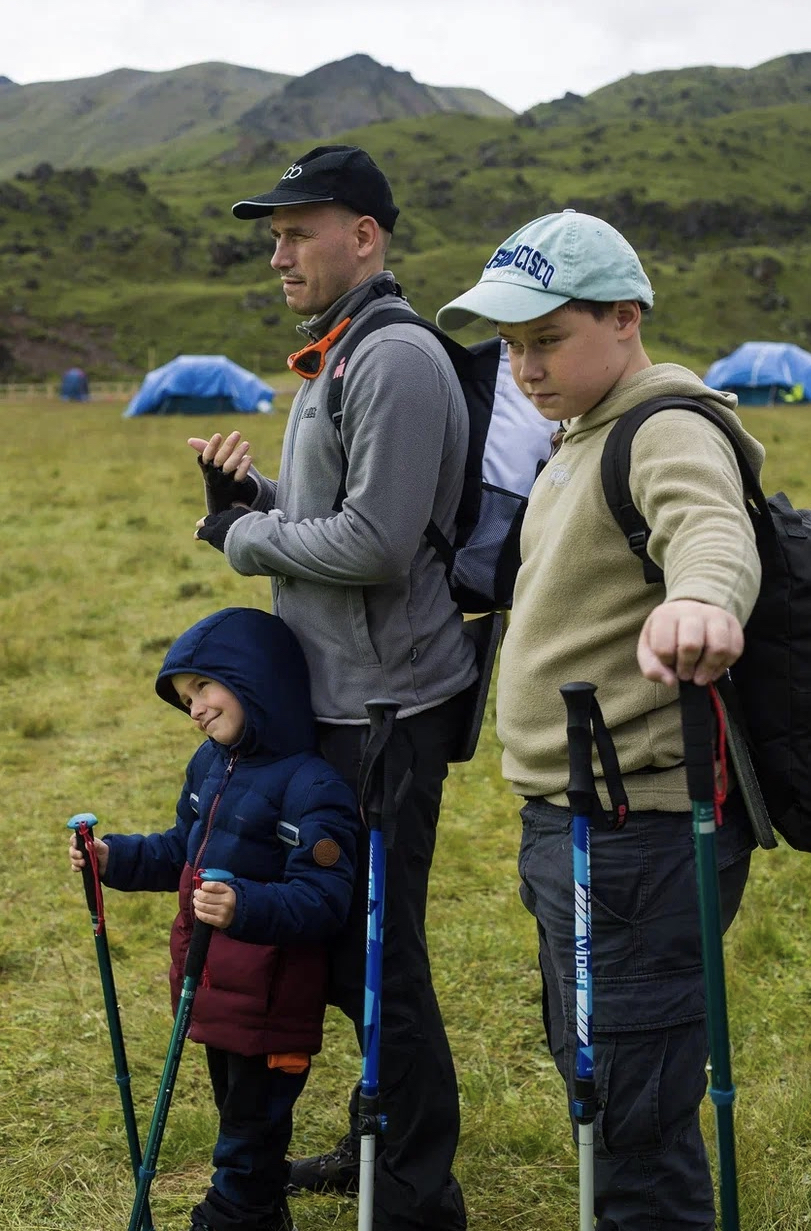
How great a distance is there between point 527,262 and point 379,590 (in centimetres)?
103

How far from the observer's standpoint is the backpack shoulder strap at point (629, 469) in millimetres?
2547

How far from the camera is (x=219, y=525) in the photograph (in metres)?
3.54

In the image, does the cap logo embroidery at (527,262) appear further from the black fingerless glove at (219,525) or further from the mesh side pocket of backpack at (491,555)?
the black fingerless glove at (219,525)

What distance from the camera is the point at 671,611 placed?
6.89 feet

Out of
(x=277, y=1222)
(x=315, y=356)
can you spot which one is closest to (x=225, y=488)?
(x=315, y=356)

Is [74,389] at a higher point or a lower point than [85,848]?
higher

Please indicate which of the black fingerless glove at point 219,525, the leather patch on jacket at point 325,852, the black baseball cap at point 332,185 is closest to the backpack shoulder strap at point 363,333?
the black baseball cap at point 332,185

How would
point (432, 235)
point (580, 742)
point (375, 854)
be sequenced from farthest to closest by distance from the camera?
point (432, 235) → point (375, 854) → point (580, 742)

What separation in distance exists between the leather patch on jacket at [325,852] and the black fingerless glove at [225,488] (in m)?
0.98

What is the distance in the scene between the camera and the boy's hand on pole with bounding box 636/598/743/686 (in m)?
2.06

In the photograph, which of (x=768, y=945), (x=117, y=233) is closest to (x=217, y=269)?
(x=117, y=233)

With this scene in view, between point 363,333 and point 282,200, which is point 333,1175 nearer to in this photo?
point 363,333

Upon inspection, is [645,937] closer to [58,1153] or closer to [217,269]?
[58,1153]

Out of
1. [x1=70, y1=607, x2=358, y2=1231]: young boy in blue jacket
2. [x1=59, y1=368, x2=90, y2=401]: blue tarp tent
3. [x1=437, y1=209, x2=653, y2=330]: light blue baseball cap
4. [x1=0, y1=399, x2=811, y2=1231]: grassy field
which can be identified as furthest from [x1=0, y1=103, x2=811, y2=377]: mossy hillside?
[x1=437, y1=209, x2=653, y2=330]: light blue baseball cap
